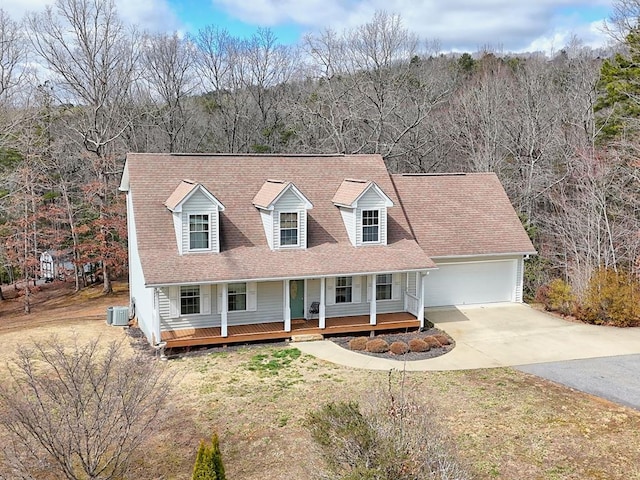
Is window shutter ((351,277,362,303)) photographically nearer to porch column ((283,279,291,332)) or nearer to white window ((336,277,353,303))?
white window ((336,277,353,303))

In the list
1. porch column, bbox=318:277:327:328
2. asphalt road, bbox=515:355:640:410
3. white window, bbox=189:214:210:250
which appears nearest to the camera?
asphalt road, bbox=515:355:640:410

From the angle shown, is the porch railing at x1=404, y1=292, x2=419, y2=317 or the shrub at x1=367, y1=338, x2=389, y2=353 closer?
the shrub at x1=367, y1=338, x2=389, y2=353

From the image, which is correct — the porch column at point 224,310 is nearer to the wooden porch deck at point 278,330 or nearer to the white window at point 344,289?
the wooden porch deck at point 278,330

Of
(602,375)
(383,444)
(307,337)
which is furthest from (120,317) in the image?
(602,375)

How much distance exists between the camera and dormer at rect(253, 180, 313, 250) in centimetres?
1919

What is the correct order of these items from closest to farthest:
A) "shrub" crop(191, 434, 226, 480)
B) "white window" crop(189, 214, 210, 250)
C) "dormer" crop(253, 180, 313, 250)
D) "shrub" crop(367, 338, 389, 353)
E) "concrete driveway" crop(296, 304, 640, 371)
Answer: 1. "shrub" crop(191, 434, 226, 480)
2. "concrete driveway" crop(296, 304, 640, 371)
3. "shrub" crop(367, 338, 389, 353)
4. "white window" crop(189, 214, 210, 250)
5. "dormer" crop(253, 180, 313, 250)

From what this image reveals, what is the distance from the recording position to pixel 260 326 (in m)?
19.1

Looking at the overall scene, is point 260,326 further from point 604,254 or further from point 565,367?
→ point 604,254

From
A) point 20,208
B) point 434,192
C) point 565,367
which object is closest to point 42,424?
point 565,367

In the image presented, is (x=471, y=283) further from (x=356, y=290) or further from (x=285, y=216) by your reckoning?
(x=285, y=216)

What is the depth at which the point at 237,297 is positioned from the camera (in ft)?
62.9

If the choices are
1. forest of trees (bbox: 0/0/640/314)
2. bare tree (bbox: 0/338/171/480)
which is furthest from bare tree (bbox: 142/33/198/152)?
bare tree (bbox: 0/338/171/480)

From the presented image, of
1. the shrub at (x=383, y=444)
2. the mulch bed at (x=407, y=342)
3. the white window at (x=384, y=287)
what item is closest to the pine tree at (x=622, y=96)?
the white window at (x=384, y=287)

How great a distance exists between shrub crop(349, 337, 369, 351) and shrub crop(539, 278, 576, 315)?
9.00 metres
